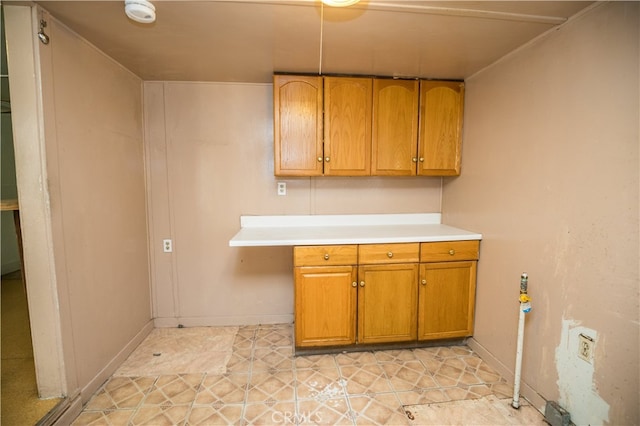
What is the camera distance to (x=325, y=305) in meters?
2.05

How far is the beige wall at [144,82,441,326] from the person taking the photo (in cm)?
242

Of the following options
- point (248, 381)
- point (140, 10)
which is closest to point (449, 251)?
point (248, 381)

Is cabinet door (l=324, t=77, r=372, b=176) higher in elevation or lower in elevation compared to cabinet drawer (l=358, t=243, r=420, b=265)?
higher

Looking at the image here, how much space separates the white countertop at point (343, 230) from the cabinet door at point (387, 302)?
0.23 m

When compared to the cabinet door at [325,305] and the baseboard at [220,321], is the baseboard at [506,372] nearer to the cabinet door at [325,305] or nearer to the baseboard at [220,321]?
the cabinet door at [325,305]

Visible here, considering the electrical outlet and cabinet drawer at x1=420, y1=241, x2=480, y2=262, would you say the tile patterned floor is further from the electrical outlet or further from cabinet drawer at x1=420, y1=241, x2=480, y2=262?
Answer: cabinet drawer at x1=420, y1=241, x2=480, y2=262

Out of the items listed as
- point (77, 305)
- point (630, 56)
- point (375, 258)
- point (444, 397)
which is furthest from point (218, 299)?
point (630, 56)

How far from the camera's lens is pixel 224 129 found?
8.04ft

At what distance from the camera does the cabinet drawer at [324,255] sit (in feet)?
6.57

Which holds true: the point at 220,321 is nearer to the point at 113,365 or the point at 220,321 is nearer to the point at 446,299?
the point at 113,365

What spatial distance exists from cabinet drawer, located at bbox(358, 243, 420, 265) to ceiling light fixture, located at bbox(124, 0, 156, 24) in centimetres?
176

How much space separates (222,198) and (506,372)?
2.47 metres

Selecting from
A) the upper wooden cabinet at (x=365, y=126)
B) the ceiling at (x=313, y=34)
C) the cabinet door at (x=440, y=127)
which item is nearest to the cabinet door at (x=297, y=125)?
the upper wooden cabinet at (x=365, y=126)

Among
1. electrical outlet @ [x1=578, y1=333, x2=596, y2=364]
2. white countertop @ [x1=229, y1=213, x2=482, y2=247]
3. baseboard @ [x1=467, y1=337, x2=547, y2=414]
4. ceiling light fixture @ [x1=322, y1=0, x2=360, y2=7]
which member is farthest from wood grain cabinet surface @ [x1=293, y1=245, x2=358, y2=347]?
ceiling light fixture @ [x1=322, y1=0, x2=360, y2=7]
